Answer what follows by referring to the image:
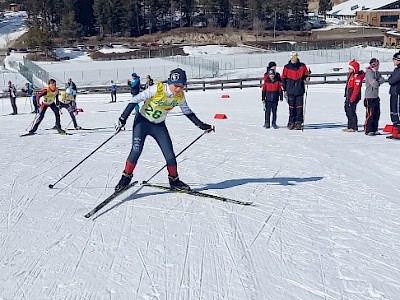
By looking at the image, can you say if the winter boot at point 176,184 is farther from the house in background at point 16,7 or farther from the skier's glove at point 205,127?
the house in background at point 16,7

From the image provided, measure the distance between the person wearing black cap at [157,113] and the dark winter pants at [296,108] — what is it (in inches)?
237

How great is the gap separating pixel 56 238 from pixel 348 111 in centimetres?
848

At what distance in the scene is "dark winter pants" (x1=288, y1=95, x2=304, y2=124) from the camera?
12898mm

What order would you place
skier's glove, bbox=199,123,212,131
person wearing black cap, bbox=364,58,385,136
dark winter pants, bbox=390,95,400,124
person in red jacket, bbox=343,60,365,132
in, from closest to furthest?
skier's glove, bbox=199,123,212,131, dark winter pants, bbox=390,95,400,124, person wearing black cap, bbox=364,58,385,136, person in red jacket, bbox=343,60,365,132

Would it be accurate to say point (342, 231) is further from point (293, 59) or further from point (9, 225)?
point (293, 59)

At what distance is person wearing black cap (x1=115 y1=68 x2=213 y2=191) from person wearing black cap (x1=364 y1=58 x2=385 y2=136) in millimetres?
5626

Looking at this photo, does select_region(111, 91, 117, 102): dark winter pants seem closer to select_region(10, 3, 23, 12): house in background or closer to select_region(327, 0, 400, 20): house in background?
select_region(327, 0, 400, 20): house in background

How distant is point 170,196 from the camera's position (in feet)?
24.3

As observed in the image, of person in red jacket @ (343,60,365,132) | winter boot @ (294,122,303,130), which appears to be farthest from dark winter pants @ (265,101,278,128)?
person in red jacket @ (343,60,365,132)

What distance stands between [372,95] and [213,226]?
6862 millimetres

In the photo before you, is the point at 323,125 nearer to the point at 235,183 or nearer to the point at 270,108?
the point at 270,108

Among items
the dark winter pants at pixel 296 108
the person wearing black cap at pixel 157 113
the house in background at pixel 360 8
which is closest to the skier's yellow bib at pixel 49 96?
the dark winter pants at pixel 296 108

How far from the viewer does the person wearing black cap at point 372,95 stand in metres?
11.5

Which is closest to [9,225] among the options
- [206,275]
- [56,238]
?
[56,238]
